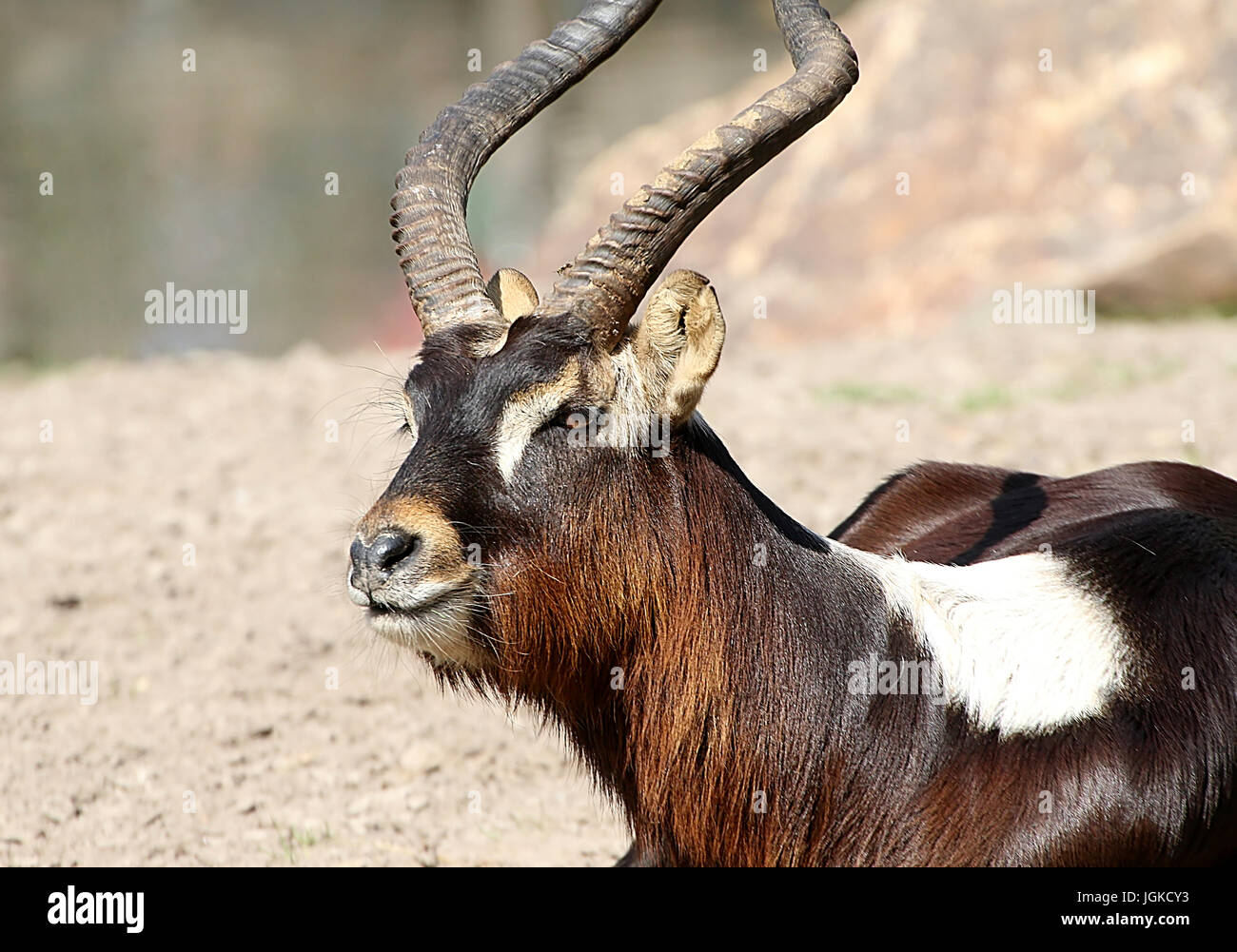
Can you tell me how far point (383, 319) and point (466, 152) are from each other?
18.6 m

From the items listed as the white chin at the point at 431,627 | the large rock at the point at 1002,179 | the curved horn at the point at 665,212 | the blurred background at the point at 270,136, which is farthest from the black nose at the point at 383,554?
the blurred background at the point at 270,136

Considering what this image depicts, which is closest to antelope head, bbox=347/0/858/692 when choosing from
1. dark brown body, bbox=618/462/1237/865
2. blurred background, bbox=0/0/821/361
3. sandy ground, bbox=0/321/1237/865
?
sandy ground, bbox=0/321/1237/865

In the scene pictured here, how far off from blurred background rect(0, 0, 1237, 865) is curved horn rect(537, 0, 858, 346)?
87 centimetres

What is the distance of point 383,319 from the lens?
75.8 ft

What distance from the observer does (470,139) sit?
4.83 metres

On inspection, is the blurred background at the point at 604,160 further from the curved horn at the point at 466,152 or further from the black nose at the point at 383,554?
the black nose at the point at 383,554

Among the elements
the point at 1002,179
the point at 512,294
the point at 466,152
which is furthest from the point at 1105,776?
the point at 1002,179

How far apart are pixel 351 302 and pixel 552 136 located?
4360 millimetres

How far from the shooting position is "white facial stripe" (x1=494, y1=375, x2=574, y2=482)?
12.7 ft

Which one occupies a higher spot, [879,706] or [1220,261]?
[1220,261]

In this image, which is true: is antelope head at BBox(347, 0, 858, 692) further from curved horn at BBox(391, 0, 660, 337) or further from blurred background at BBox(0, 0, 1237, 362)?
blurred background at BBox(0, 0, 1237, 362)

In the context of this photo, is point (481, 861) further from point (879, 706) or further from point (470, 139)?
point (470, 139)

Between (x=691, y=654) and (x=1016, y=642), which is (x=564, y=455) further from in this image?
(x=1016, y=642)

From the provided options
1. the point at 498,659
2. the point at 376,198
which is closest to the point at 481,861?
the point at 498,659
